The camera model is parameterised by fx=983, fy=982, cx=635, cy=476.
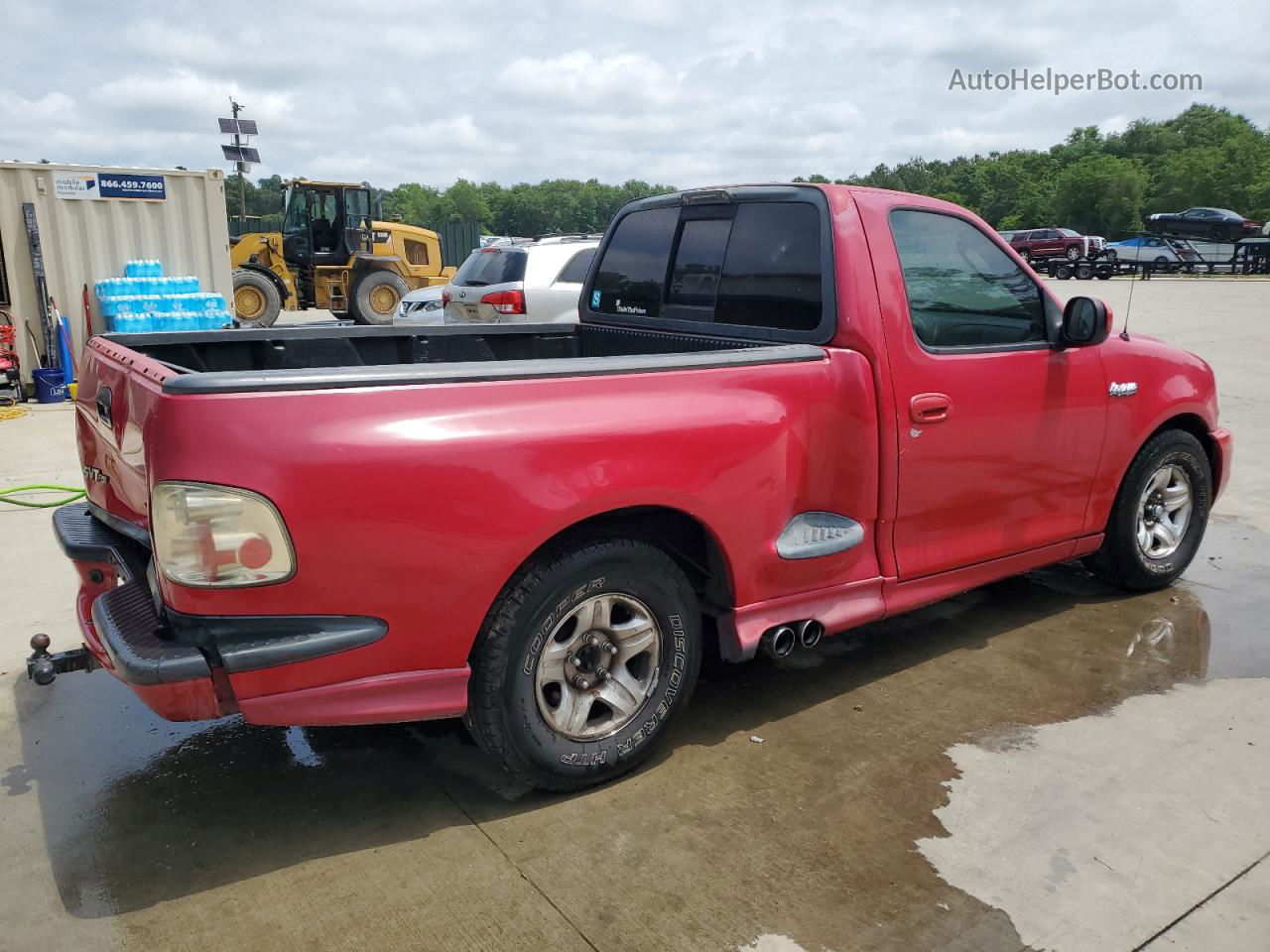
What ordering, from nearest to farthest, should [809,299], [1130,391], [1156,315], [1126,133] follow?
[809,299], [1130,391], [1156,315], [1126,133]

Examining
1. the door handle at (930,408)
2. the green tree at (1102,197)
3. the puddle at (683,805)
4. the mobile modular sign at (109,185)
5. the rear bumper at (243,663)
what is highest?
the green tree at (1102,197)

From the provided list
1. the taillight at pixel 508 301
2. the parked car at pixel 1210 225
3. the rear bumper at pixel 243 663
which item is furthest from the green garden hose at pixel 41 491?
the parked car at pixel 1210 225

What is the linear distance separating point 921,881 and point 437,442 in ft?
5.79

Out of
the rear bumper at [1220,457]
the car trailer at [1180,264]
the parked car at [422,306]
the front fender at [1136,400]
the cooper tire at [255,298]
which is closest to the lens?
the front fender at [1136,400]

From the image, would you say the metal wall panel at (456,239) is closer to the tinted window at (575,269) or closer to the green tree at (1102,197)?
the tinted window at (575,269)

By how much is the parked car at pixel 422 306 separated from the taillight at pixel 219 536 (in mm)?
11582

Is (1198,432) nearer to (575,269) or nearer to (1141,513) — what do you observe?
(1141,513)

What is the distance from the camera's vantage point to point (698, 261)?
4.15m

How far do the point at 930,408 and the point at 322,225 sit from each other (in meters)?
17.4

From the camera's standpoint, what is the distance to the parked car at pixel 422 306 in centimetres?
1392

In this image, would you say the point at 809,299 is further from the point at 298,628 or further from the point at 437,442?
the point at 298,628

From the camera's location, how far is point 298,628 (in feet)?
8.10

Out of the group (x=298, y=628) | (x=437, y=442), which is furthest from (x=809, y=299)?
(x=298, y=628)

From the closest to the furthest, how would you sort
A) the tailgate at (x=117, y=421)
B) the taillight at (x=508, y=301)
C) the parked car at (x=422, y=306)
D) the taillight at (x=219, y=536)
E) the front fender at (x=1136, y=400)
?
the taillight at (x=219, y=536) → the tailgate at (x=117, y=421) → the front fender at (x=1136, y=400) → the taillight at (x=508, y=301) → the parked car at (x=422, y=306)
